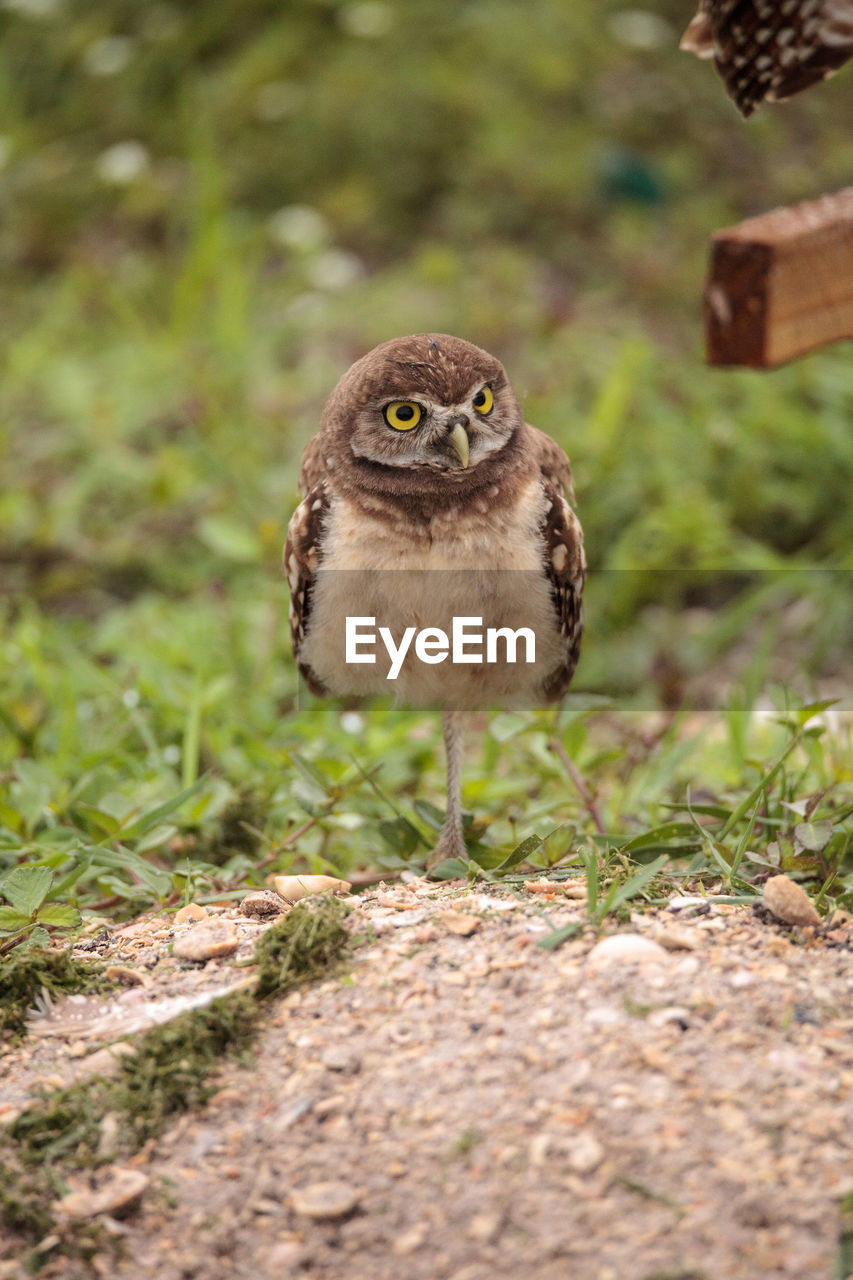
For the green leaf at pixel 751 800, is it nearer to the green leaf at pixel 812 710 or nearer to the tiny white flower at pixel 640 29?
the green leaf at pixel 812 710

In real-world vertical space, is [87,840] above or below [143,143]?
below

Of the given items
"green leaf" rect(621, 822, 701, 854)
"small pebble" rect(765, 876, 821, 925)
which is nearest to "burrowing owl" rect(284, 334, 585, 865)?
"green leaf" rect(621, 822, 701, 854)

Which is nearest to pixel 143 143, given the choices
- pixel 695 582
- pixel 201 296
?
pixel 201 296

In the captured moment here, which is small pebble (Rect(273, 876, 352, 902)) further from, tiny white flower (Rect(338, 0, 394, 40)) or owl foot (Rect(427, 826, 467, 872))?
tiny white flower (Rect(338, 0, 394, 40))

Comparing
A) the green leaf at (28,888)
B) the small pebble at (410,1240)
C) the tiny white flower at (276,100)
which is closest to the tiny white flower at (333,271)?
the tiny white flower at (276,100)

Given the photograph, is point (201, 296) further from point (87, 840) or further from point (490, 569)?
point (490, 569)

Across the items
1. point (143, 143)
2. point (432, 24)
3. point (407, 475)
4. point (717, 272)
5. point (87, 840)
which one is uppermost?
point (432, 24)
